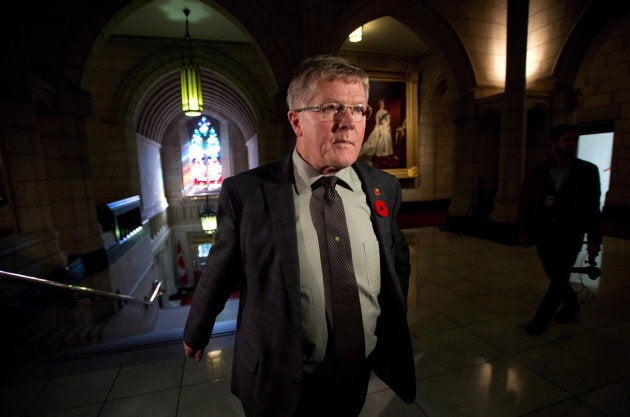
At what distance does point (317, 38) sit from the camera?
17.6 feet

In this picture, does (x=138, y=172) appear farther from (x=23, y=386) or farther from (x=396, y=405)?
(x=396, y=405)

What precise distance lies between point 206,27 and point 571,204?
29.2 feet

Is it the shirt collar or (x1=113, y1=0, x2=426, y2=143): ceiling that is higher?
(x1=113, y1=0, x2=426, y2=143): ceiling

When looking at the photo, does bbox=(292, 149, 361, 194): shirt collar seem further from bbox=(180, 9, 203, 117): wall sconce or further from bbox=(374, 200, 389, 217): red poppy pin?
bbox=(180, 9, 203, 117): wall sconce

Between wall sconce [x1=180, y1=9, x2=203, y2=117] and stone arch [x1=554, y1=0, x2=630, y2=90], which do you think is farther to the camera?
wall sconce [x1=180, y1=9, x2=203, y2=117]

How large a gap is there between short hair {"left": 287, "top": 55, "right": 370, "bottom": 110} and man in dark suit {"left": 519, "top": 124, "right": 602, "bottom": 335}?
248 cm

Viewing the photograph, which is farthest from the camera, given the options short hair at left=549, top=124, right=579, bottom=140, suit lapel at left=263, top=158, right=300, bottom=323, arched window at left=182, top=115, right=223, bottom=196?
arched window at left=182, top=115, right=223, bottom=196

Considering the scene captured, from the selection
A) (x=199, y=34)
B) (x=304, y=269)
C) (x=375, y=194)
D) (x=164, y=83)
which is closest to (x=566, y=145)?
(x=375, y=194)

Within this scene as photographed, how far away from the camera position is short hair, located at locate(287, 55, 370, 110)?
108cm

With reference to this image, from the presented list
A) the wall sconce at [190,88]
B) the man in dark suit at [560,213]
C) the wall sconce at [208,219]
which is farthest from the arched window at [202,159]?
the man in dark suit at [560,213]

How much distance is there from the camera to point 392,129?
10453mm

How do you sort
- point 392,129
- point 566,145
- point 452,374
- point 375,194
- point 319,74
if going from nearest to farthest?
point 319,74 < point 375,194 < point 452,374 < point 566,145 < point 392,129

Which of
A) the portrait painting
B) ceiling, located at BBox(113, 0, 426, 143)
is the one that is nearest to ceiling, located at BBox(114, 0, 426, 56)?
ceiling, located at BBox(113, 0, 426, 143)

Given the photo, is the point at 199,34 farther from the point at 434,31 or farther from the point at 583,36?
the point at 583,36
